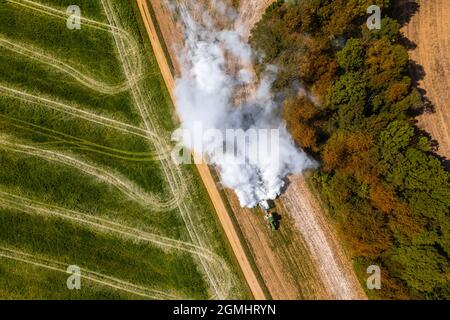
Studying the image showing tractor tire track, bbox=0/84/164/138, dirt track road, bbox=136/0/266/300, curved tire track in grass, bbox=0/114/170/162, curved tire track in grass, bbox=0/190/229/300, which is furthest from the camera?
tractor tire track, bbox=0/84/164/138

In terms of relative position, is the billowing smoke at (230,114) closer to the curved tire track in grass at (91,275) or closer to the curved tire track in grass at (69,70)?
the curved tire track in grass at (69,70)

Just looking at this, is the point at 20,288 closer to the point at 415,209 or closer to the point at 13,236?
the point at 13,236

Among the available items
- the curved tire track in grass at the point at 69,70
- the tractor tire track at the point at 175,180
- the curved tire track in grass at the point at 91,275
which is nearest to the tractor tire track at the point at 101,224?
the tractor tire track at the point at 175,180

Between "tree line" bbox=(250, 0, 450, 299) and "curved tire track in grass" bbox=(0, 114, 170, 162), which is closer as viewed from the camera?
"tree line" bbox=(250, 0, 450, 299)

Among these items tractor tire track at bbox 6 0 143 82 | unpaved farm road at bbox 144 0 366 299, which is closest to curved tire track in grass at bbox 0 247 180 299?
unpaved farm road at bbox 144 0 366 299

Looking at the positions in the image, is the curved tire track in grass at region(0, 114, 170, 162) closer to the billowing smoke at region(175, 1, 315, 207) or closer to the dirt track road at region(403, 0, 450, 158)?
the billowing smoke at region(175, 1, 315, 207)

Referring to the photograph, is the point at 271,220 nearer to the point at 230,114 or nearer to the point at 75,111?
the point at 230,114
